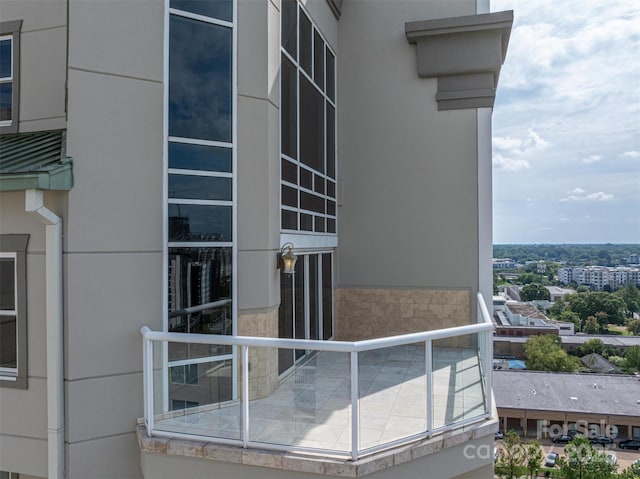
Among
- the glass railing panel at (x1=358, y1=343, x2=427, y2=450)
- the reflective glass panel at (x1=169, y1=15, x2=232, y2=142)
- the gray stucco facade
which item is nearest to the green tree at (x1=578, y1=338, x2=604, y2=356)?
the gray stucco facade

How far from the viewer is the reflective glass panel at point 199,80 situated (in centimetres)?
489

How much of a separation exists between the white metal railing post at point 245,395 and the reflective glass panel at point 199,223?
1.45 metres

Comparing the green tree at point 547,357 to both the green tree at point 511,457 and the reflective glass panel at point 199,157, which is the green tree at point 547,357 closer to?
the green tree at point 511,457

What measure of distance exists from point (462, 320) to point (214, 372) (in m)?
5.75

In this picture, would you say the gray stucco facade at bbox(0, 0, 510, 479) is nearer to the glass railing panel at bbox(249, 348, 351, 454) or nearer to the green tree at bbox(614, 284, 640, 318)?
the glass railing panel at bbox(249, 348, 351, 454)

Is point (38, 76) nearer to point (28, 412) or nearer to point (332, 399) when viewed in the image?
point (28, 412)

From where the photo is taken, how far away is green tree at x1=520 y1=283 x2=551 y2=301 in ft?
241

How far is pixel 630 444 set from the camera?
101 ft

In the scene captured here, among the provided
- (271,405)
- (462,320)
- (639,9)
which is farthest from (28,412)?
(639,9)

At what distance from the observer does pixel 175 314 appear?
15.9ft

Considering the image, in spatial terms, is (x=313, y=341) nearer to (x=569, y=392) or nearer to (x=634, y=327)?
(x=569, y=392)

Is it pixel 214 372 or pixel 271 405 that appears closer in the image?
pixel 271 405

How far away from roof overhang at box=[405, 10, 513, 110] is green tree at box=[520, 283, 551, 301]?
7277 centimetres

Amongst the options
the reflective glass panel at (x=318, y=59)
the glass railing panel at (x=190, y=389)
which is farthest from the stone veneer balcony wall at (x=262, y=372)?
the reflective glass panel at (x=318, y=59)
